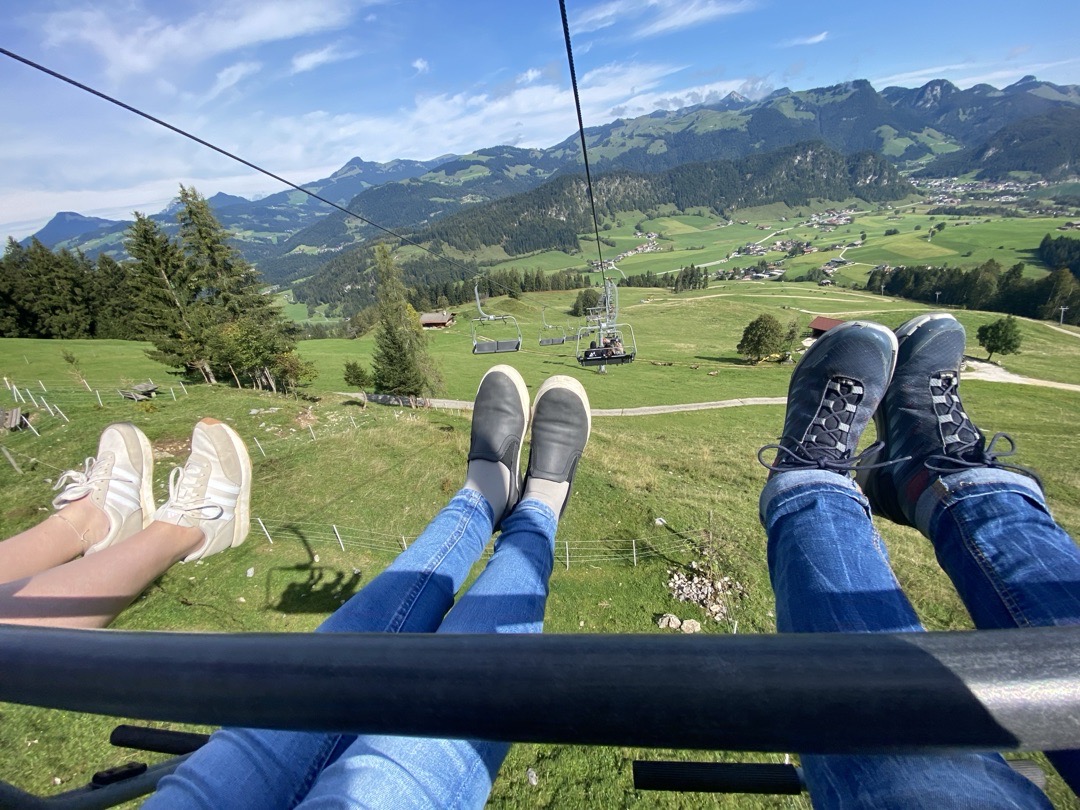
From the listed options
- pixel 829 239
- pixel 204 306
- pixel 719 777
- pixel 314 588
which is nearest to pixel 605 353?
pixel 314 588

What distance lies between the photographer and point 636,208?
607 feet

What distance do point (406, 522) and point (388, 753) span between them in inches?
277

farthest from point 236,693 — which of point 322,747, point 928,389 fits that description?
point 928,389

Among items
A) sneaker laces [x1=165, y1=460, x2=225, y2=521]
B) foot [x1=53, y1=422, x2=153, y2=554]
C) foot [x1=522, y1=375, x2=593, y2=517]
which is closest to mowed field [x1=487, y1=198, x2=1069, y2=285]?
foot [x1=522, y1=375, x2=593, y2=517]

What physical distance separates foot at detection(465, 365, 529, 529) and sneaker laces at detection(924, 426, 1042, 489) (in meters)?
2.52

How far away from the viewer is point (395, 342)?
25.2 meters

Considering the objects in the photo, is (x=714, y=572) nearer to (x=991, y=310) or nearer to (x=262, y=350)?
(x=262, y=350)

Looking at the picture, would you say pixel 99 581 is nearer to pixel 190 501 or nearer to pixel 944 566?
pixel 190 501

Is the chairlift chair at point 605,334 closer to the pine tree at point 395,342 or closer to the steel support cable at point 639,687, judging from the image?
the pine tree at point 395,342

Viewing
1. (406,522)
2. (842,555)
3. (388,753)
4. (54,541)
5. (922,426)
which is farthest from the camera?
(406,522)

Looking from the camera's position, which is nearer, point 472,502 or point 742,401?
point 472,502

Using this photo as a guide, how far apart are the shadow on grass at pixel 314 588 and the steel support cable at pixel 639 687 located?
19.7 feet

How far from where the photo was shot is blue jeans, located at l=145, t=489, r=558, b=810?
133cm

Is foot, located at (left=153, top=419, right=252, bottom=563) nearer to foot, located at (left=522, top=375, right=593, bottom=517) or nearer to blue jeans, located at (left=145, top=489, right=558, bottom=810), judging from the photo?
blue jeans, located at (left=145, top=489, right=558, bottom=810)
